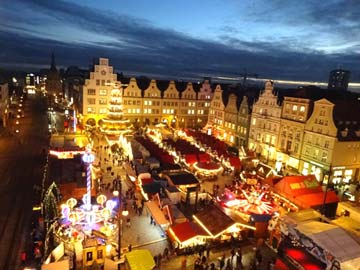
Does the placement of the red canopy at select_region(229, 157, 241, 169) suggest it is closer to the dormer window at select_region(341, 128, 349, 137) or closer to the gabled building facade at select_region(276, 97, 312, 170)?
the gabled building facade at select_region(276, 97, 312, 170)

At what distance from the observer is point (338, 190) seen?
38781 millimetres

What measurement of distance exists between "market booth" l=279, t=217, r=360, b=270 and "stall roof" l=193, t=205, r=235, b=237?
463 cm

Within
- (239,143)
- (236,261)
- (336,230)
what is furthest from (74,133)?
(336,230)

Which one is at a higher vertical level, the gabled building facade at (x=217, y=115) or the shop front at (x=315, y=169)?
the gabled building facade at (x=217, y=115)

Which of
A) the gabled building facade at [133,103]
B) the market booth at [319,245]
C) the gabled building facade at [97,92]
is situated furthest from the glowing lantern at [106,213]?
the gabled building facade at [133,103]

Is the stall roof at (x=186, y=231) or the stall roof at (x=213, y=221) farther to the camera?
the stall roof at (x=213, y=221)

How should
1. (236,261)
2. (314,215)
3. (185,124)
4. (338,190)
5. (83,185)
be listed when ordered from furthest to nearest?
1. (185,124)
2. (338,190)
3. (83,185)
4. (314,215)
5. (236,261)

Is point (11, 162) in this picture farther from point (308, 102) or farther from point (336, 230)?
point (308, 102)

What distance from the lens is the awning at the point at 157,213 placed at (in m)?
25.9

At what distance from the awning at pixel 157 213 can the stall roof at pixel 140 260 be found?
17.4 ft

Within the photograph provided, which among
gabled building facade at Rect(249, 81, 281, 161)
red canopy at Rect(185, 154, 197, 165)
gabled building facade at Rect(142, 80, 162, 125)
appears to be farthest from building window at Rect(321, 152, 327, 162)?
gabled building facade at Rect(142, 80, 162, 125)

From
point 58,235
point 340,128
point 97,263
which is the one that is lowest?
point 97,263

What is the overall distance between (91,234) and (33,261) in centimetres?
429

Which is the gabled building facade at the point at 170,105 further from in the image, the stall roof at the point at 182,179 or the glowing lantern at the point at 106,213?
the glowing lantern at the point at 106,213
